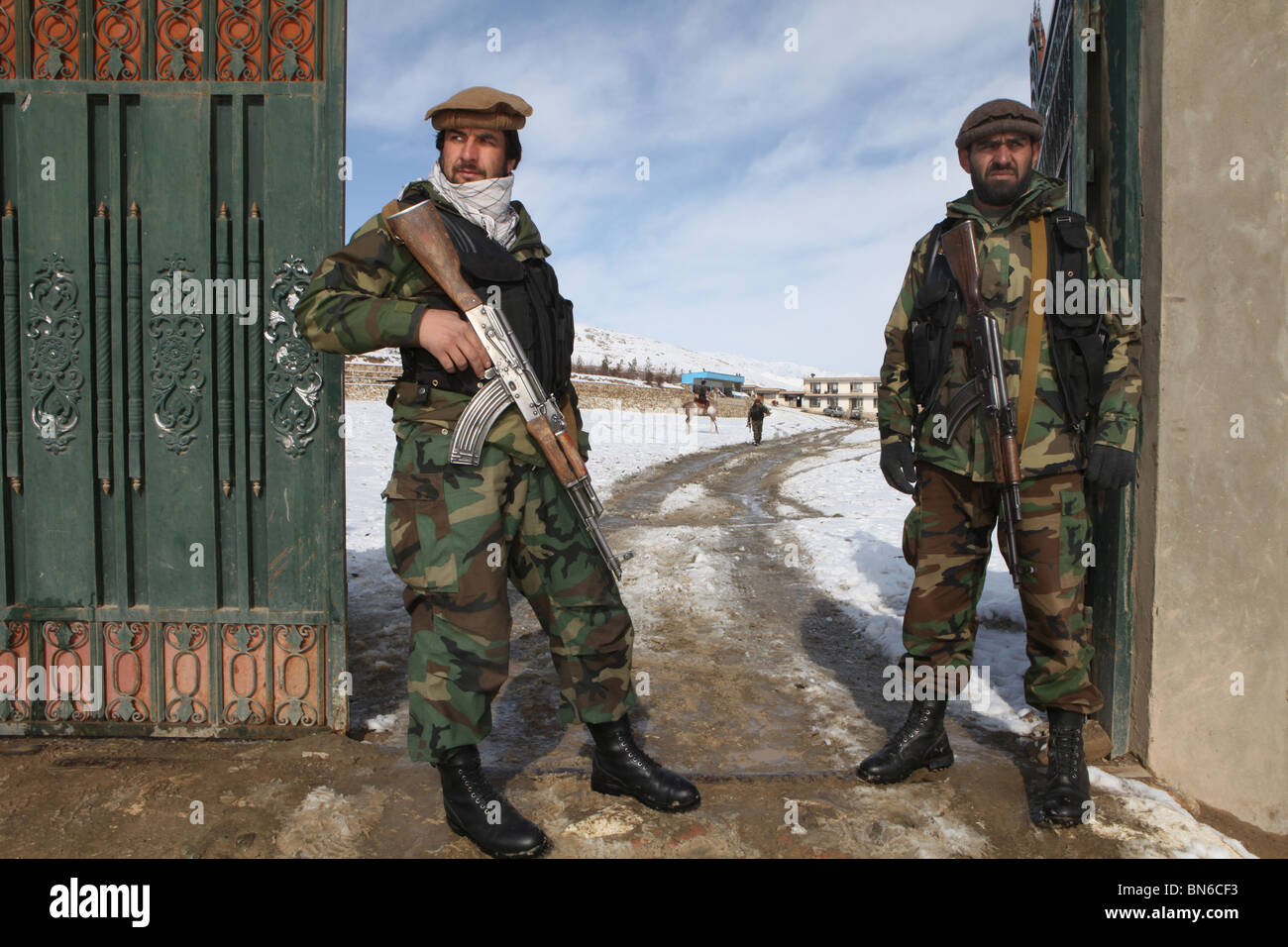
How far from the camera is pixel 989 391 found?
242 cm

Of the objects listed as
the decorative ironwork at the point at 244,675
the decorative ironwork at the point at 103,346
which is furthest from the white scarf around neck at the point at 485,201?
the decorative ironwork at the point at 244,675

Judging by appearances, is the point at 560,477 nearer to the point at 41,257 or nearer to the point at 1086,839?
the point at 1086,839

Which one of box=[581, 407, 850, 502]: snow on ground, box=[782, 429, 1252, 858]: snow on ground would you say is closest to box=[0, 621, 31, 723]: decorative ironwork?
box=[782, 429, 1252, 858]: snow on ground

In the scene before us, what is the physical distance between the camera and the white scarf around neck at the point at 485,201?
223 centimetres

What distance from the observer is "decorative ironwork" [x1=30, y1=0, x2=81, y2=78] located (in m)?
2.72

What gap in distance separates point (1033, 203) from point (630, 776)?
2.22 m

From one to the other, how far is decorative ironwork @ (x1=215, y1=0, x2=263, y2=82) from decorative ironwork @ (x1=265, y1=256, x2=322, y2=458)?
0.70 m

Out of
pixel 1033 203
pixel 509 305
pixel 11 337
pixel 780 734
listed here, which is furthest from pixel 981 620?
pixel 11 337

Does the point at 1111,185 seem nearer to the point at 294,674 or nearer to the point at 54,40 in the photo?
the point at 294,674

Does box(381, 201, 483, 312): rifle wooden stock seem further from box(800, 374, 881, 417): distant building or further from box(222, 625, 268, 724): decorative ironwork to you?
box(800, 374, 881, 417): distant building

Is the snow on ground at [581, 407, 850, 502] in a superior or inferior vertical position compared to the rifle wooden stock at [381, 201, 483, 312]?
inferior

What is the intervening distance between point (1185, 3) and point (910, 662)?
2392 millimetres

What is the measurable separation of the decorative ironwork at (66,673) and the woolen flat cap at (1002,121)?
11.7 ft

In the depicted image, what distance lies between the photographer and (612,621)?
2.35 metres
